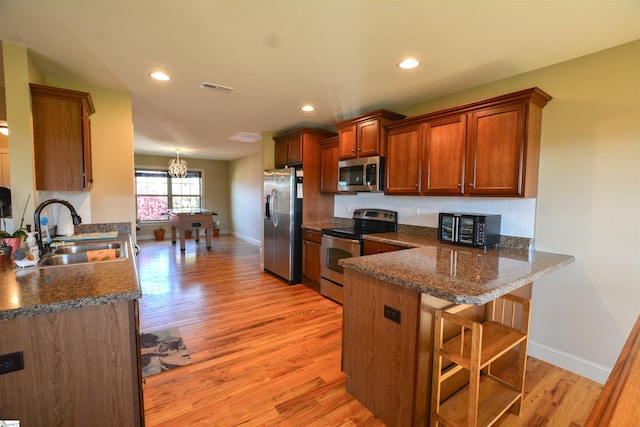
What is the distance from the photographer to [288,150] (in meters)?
4.47

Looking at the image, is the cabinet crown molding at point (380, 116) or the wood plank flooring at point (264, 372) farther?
the cabinet crown molding at point (380, 116)

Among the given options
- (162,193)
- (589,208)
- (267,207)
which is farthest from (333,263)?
(162,193)

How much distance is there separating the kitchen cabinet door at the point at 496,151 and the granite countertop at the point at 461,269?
20.8 inches

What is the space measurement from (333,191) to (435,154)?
5.47 ft

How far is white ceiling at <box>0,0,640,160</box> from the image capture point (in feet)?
5.36

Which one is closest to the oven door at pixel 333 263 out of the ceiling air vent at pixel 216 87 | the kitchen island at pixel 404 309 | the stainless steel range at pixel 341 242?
the stainless steel range at pixel 341 242

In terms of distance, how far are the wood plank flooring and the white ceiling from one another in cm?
235

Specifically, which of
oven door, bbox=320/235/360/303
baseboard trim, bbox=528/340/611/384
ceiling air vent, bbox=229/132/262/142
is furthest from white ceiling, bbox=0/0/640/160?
baseboard trim, bbox=528/340/611/384

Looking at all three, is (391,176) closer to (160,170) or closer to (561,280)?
(561,280)

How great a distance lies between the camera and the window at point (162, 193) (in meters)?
7.92

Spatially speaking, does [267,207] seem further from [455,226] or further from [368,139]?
[455,226]

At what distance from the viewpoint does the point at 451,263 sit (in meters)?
1.90

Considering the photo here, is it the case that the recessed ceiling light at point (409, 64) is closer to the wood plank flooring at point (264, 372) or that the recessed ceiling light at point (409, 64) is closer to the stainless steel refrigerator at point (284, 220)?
the stainless steel refrigerator at point (284, 220)

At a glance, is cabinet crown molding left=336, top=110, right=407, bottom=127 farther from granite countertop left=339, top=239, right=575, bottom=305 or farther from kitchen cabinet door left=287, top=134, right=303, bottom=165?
granite countertop left=339, top=239, right=575, bottom=305
